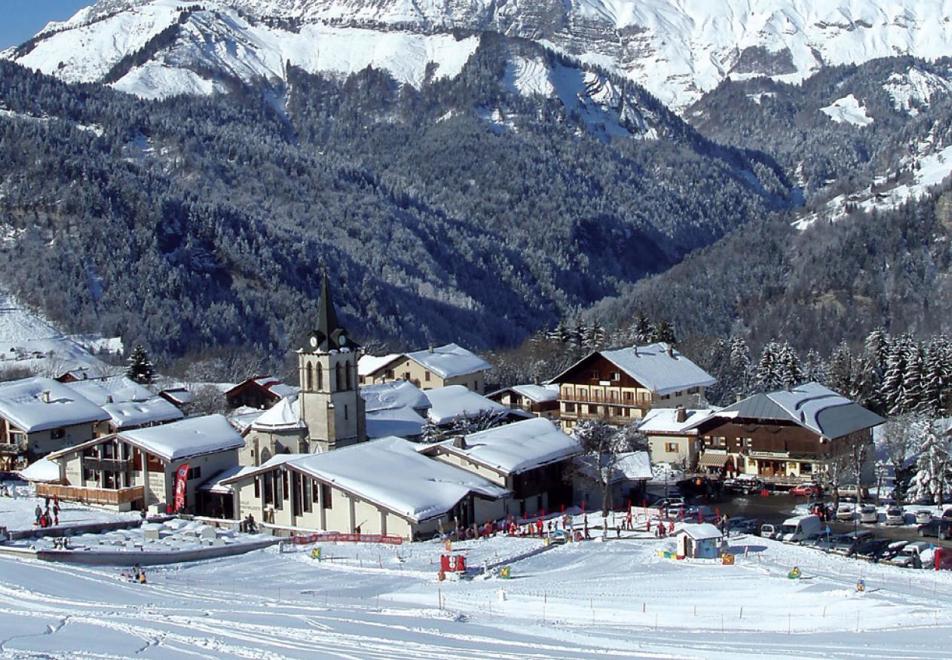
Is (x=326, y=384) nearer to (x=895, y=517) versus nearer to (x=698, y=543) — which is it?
(x=698, y=543)

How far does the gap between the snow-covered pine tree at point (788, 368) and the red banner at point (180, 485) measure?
42804 millimetres

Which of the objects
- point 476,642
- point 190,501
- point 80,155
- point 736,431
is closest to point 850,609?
point 476,642

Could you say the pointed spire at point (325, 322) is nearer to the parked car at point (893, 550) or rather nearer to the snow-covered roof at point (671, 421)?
the snow-covered roof at point (671, 421)

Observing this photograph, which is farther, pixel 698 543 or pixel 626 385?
pixel 626 385

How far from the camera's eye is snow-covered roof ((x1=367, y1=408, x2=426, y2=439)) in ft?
237

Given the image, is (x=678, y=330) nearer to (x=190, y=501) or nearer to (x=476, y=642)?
(x=190, y=501)

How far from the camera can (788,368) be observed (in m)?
93.4

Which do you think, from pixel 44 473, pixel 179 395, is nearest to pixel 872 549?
pixel 44 473

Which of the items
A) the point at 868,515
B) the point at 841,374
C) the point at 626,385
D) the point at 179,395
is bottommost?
the point at 868,515

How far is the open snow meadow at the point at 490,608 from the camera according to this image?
33719mm

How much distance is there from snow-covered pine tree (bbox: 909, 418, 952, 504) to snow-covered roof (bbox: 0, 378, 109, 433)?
40.4 meters

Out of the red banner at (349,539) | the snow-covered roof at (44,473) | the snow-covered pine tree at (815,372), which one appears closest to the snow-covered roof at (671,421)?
the snow-covered pine tree at (815,372)

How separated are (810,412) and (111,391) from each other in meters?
38.3

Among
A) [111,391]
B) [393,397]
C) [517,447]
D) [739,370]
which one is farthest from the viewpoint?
[739,370]
